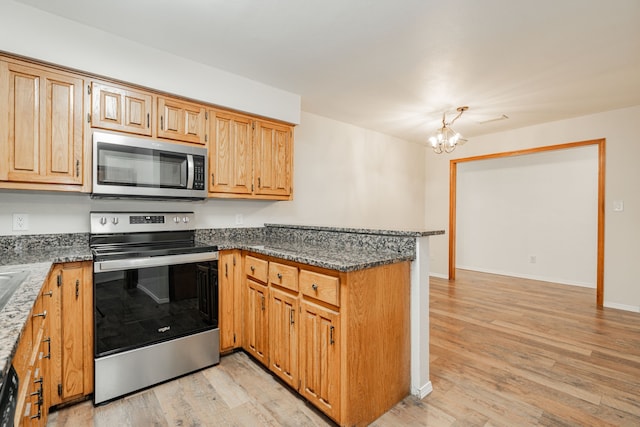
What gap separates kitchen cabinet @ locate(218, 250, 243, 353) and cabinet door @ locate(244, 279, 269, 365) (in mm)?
77

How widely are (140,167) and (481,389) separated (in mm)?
2898

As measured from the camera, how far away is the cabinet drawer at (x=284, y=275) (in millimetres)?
2004

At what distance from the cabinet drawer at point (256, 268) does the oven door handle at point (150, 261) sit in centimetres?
26

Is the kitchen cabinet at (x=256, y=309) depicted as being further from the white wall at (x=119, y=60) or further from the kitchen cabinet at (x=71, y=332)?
the white wall at (x=119, y=60)

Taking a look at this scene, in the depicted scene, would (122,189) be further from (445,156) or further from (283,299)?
(445,156)

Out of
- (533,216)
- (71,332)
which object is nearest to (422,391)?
(71,332)

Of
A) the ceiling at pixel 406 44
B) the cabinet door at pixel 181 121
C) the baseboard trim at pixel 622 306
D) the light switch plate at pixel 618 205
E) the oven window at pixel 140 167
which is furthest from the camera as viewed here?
the light switch plate at pixel 618 205

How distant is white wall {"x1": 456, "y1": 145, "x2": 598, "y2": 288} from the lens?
5.04 m

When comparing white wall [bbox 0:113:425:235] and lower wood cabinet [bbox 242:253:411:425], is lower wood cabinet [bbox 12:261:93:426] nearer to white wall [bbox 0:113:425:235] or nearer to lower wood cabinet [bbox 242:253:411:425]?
white wall [bbox 0:113:425:235]

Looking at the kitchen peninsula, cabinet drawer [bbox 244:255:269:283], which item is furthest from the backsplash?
cabinet drawer [bbox 244:255:269:283]

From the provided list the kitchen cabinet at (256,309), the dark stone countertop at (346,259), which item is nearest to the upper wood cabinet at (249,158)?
the kitchen cabinet at (256,309)

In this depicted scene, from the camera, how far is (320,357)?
1.82 m

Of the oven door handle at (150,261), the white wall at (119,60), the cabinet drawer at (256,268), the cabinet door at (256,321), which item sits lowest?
the cabinet door at (256,321)

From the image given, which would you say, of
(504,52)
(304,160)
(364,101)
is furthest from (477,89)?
(304,160)
